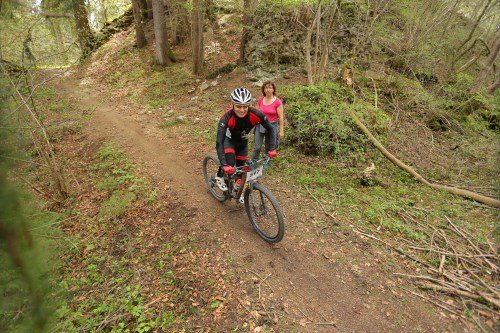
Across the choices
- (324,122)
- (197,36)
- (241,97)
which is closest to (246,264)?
(241,97)

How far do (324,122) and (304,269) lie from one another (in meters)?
4.76

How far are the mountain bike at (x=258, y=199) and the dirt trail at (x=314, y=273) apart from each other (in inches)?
9.9

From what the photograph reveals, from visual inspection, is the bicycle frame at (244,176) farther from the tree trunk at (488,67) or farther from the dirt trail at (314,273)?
the tree trunk at (488,67)

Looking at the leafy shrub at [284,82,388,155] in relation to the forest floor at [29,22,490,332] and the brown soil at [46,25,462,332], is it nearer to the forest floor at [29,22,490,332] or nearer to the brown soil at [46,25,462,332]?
the forest floor at [29,22,490,332]

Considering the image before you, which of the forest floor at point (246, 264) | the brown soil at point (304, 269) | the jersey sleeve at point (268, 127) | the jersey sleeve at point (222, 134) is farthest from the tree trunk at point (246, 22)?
the jersey sleeve at point (222, 134)

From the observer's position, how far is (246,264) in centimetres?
458

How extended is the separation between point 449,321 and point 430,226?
224 cm

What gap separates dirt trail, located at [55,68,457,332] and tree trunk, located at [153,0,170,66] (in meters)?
10.5

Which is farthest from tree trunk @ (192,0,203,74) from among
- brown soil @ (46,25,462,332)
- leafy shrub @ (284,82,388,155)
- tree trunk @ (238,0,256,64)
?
brown soil @ (46,25,462,332)

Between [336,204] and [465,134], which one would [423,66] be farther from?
[336,204]

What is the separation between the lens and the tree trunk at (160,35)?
13422 millimetres

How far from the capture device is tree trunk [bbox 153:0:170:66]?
13422mm

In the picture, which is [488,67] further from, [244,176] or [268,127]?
[244,176]

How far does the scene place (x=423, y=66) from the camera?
1336 cm
